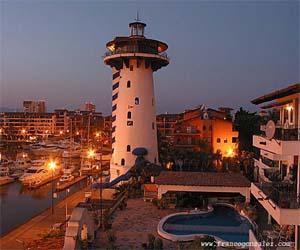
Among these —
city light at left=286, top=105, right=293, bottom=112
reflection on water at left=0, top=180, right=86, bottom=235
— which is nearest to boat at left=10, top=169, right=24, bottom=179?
reflection on water at left=0, top=180, right=86, bottom=235

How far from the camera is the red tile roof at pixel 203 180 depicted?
23094mm

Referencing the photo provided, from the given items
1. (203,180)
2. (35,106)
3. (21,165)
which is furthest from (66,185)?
(35,106)

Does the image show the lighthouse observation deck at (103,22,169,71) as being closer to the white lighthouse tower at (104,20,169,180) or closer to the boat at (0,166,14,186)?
the white lighthouse tower at (104,20,169,180)

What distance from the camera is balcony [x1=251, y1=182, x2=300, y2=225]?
1026cm

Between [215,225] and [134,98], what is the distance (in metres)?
15.5

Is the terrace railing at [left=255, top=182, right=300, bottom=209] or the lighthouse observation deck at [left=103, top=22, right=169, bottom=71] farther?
the lighthouse observation deck at [left=103, top=22, right=169, bottom=71]

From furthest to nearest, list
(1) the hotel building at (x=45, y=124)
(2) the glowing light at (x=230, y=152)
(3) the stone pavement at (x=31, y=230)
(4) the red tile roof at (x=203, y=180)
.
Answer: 1. (1) the hotel building at (x=45, y=124)
2. (2) the glowing light at (x=230, y=152)
3. (4) the red tile roof at (x=203, y=180)
4. (3) the stone pavement at (x=31, y=230)

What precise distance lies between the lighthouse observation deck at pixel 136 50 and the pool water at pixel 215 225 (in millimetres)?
14931

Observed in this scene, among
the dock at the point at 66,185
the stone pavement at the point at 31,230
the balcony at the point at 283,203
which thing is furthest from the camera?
the dock at the point at 66,185

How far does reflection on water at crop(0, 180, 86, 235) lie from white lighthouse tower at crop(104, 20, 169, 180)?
6.62 metres

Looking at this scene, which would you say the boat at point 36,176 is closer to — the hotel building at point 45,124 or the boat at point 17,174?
the boat at point 17,174

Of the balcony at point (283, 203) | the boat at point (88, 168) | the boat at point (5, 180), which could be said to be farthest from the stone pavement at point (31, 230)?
the boat at point (88, 168)

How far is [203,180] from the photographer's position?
77.5ft

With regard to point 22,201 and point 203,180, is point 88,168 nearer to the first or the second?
point 22,201
